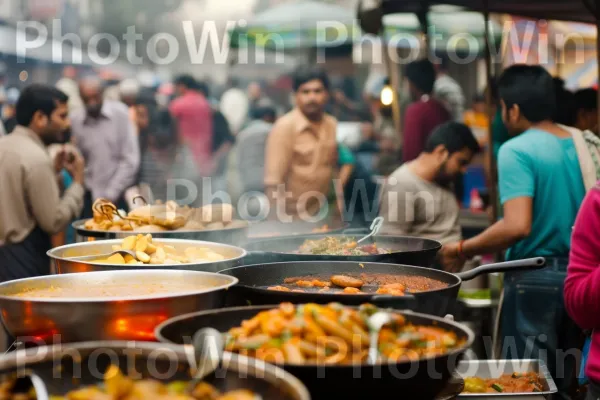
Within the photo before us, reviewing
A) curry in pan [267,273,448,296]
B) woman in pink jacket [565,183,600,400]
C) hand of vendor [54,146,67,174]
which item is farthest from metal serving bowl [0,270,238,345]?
hand of vendor [54,146,67,174]

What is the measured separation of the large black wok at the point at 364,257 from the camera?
8.58 feet

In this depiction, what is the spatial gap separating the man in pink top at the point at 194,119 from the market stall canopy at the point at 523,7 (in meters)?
3.95

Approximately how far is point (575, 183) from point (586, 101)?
213cm

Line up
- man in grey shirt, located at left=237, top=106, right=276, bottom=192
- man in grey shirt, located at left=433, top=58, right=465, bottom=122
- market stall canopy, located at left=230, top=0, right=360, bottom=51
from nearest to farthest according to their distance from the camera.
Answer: man in grey shirt, located at left=237, top=106, right=276, bottom=192
man in grey shirt, located at left=433, top=58, right=465, bottom=122
market stall canopy, located at left=230, top=0, right=360, bottom=51

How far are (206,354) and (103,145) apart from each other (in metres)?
6.44

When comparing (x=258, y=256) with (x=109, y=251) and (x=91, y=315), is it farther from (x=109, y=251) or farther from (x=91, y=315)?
(x=91, y=315)

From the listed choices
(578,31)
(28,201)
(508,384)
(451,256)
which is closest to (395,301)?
(508,384)

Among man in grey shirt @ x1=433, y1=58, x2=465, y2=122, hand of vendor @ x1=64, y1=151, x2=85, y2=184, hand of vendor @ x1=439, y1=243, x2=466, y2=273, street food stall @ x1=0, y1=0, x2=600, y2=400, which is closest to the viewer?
street food stall @ x1=0, y1=0, x2=600, y2=400

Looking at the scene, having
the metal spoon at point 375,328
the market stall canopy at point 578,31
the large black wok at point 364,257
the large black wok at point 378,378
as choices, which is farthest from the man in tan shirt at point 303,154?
the large black wok at point 378,378

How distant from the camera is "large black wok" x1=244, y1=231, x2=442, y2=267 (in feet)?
8.58

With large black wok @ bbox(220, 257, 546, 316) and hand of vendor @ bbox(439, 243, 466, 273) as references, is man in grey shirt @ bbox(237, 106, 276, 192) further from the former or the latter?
large black wok @ bbox(220, 257, 546, 316)

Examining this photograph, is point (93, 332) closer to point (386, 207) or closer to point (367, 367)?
point (367, 367)

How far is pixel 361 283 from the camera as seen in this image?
2.29 meters

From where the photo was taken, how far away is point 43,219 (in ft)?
15.5
